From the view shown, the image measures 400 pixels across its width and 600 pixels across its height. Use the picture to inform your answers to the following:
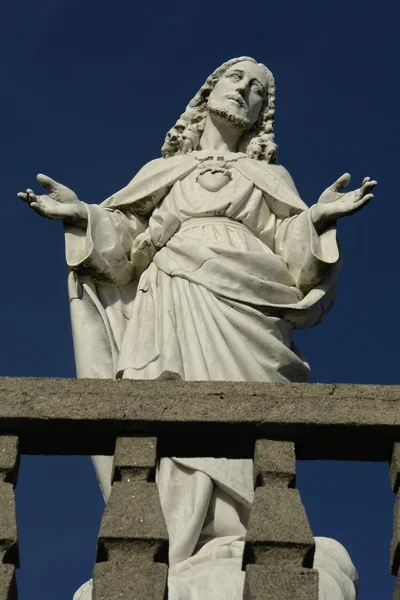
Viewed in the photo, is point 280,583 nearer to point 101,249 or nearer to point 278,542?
point 278,542

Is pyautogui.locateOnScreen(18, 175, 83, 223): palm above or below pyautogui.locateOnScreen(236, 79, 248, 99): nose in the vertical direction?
below

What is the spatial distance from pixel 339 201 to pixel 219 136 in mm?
1870

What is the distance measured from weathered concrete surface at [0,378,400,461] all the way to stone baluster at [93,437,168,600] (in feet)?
0.97

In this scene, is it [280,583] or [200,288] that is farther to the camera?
[200,288]

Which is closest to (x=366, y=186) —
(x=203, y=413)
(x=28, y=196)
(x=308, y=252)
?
(x=308, y=252)

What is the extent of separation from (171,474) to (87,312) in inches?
79.6

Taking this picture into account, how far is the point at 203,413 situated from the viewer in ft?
24.6

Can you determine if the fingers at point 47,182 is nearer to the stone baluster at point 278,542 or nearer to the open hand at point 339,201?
the open hand at point 339,201

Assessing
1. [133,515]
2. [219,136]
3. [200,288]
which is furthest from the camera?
[219,136]

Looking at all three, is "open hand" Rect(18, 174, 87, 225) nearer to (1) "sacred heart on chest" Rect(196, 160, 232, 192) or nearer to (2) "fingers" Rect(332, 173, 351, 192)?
(1) "sacred heart on chest" Rect(196, 160, 232, 192)

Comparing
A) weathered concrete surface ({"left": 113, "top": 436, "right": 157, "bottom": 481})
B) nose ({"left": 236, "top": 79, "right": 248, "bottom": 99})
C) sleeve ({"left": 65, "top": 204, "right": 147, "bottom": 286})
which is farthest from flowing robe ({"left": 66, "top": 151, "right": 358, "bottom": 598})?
weathered concrete surface ({"left": 113, "top": 436, "right": 157, "bottom": 481})

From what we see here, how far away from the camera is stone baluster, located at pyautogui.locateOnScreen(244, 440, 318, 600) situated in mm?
6699

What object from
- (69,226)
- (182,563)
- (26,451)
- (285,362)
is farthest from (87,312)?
(26,451)

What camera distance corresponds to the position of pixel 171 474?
10.2m
